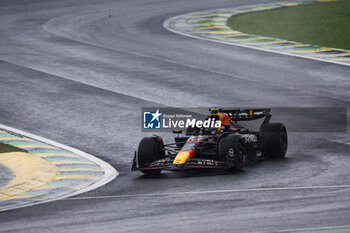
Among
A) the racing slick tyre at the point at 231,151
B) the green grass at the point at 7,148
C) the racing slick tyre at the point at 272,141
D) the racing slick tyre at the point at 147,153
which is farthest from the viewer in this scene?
the green grass at the point at 7,148

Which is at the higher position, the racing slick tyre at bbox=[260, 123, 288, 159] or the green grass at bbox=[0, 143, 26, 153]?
the racing slick tyre at bbox=[260, 123, 288, 159]

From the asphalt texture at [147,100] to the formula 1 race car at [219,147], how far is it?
32cm

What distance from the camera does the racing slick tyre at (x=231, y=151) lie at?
54.2 feet

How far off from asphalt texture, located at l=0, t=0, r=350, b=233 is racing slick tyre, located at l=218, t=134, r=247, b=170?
0.32 metres

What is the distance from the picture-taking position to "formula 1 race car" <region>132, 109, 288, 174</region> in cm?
1656

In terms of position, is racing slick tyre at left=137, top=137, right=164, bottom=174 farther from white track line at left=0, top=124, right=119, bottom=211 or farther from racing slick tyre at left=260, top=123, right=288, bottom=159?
racing slick tyre at left=260, top=123, right=288, bottom=159

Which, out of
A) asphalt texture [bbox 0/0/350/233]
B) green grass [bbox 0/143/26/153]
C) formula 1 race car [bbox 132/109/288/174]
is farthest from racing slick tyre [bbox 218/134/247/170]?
green grass [bbox 0/143/26/153]

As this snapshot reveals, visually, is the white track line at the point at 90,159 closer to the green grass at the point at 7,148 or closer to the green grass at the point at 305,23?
the green grass at the point at 7,148

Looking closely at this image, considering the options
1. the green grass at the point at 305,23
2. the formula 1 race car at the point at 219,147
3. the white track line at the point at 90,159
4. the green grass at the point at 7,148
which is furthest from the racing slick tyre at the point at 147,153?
the green grass at the point at 305,23

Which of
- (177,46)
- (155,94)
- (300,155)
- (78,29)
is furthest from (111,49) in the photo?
(300,155)

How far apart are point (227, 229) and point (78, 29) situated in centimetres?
2823

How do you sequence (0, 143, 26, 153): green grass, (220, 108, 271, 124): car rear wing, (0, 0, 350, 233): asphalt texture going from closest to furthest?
(0, 0, 350, 233): asphalt texture
(220, 108, 271, 124): car rear wing
(0, 143, 26, 153): green grass

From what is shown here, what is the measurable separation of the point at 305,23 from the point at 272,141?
21.9 metres

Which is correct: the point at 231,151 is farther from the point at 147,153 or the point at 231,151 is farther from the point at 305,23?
the point at 305,23
